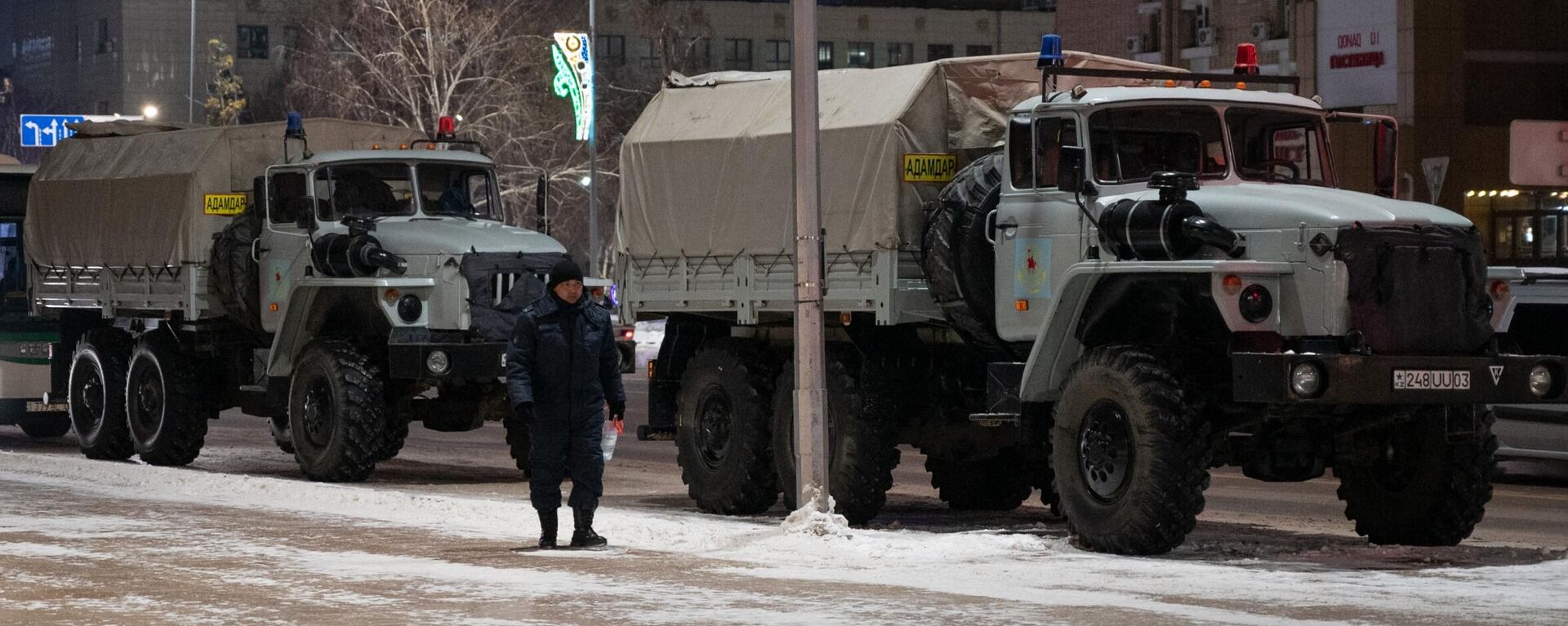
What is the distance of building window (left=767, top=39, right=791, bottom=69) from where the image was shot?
110000 millimetres

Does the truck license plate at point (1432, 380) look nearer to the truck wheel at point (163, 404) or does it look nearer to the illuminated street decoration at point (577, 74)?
the truck wheel at point (163, 404)

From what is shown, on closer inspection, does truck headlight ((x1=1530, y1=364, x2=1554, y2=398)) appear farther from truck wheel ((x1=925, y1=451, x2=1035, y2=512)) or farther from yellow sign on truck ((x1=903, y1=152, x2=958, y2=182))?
truck wheel ((x1=925, y1=451, x2=1035, y2=512))

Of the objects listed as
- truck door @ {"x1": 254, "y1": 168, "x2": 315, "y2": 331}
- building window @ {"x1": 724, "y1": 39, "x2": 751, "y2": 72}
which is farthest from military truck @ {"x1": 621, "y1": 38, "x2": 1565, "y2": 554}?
building window @ {"x1": 724, "y1": 39, "x2": 751, "y2": 72}

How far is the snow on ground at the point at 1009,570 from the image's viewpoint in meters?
11.2

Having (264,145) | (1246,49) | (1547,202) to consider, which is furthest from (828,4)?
(1246,49)

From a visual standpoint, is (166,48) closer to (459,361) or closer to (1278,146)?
(459,361)

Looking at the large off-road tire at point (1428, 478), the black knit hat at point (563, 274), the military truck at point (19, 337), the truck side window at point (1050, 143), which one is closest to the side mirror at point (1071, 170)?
the truck side window at point (1050, 143)

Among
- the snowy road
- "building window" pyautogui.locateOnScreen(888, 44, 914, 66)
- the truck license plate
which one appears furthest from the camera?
"building window" pyautogui.locateOnScreen(888, 44, 914, 66)

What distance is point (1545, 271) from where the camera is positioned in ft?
63.9

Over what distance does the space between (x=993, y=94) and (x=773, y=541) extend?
12.8ft

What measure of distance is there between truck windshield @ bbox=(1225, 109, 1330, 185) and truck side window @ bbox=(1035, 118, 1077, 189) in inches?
38.1

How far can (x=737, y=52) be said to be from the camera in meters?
111

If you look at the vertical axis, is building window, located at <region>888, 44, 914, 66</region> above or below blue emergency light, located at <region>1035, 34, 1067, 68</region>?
above

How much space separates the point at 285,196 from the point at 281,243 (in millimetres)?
427
